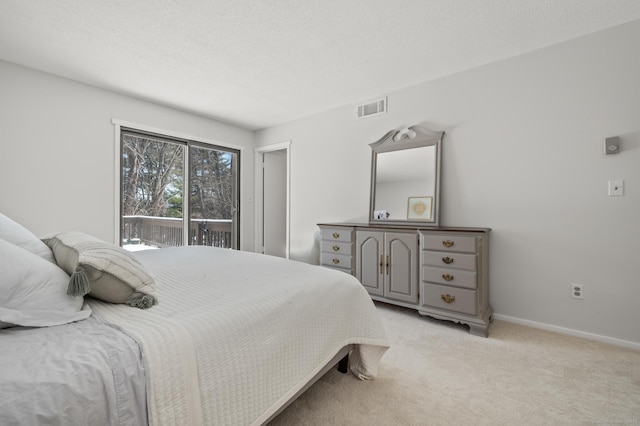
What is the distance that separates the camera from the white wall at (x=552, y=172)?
6.88ft

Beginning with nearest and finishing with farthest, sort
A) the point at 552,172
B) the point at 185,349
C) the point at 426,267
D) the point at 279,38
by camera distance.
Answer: the point at 185,349
the point at 279,38
the point at 552,172
the point at 426,267

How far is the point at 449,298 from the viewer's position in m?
2.40

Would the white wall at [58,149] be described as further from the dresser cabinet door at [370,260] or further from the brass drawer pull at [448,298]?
the brass drawer pull at [448,298]

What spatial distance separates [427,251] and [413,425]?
58.6 inches

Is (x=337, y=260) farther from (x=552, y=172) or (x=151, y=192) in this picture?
(x=151, y=192)

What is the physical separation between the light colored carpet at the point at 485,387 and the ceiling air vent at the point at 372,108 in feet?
8.25

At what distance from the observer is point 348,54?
2490mm

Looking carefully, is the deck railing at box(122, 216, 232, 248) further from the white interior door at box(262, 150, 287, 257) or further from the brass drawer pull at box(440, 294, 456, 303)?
the brass drawer pull at box(440, 294, 456, 303)

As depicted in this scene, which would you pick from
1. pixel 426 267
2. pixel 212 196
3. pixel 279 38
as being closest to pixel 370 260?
pixel 426 267

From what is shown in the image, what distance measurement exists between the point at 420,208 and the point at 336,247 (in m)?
1.02

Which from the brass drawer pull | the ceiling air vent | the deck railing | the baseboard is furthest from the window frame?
the baseboard

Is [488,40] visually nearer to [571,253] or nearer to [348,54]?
[348,54]

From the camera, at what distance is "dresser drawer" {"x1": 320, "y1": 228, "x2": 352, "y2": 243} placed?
10.2 ft

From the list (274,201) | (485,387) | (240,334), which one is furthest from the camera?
(274,201)
